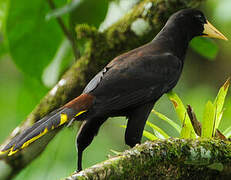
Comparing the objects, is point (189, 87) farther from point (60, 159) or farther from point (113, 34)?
point (113, 34)

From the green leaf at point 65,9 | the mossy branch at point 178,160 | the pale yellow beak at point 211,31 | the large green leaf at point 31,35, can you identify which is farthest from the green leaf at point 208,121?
the large green leaf at point 31,35

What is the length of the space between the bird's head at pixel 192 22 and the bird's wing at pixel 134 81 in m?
0.26

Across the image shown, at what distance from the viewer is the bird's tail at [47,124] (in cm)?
205

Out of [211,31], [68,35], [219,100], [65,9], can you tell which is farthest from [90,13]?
[219,100]

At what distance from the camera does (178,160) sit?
1.94 meters

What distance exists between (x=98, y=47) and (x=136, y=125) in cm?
72

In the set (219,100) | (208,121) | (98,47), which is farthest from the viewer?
(98,47)

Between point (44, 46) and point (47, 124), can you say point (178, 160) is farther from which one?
point (44, 46)

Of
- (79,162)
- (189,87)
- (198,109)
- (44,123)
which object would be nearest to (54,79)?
(79,162)

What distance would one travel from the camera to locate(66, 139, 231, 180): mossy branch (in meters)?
1.81

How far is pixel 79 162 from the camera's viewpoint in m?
2.54

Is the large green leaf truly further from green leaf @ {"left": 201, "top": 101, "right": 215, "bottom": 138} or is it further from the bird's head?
green leaf @ {"left": 201, "top": 101, "right": 215, "bottom": 138}

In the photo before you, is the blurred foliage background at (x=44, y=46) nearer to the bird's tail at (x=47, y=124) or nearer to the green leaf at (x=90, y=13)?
the green leaf at (x=90, y=13)

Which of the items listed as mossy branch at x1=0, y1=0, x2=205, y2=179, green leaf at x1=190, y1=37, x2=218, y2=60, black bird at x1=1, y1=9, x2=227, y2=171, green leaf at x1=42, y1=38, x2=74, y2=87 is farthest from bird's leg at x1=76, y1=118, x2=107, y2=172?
green leaf at x1=190, y1=37, x2=218, y2=60
